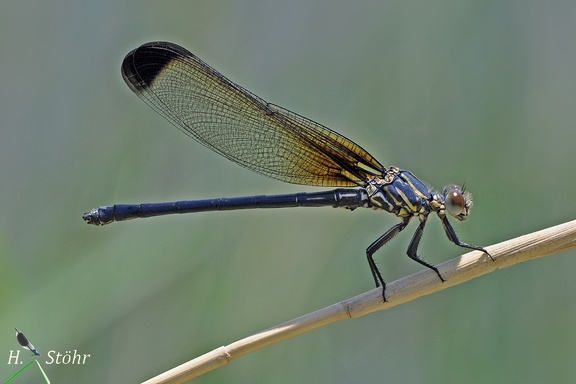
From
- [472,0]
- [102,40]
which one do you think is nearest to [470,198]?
[472,0]

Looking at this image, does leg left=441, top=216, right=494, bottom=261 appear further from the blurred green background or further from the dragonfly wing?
the dragonfly wing

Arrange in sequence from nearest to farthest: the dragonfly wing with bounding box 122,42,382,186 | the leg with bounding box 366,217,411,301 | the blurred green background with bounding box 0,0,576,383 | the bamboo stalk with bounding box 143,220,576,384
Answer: the bamboo stalk with bounding box 143,220,576,384 < the leg with bounding box 366,217,411,301 < the blurred green background with bounding box 0,0,576,383 < the dragonfly wing with bounding box 122,42,382,186

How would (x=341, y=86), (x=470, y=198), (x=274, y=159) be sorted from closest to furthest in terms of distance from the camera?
(x=470, y=198)
(x=274, y=159)
(x=341, y=86)

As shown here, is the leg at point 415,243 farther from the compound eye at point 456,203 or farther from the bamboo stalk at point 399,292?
the bamboo stalk at point 399,292

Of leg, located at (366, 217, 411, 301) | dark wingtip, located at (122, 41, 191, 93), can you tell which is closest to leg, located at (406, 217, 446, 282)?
leg, located at (366, 217, 411, 301)

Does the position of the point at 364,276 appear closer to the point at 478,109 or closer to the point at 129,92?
the point at 478,109

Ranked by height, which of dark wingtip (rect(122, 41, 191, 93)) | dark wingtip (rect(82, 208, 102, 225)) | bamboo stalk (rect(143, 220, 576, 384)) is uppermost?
dark wingtip (rect(122, 41, 191, 93))

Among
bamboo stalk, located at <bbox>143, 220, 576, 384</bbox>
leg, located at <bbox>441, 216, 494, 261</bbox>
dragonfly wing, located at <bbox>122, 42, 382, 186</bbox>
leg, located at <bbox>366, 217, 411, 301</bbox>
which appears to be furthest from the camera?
dragonfly wing, located at <bbox>122, 42, 382, 186</bbox>

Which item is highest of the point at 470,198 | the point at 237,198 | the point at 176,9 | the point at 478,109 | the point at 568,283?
the point at 176,9

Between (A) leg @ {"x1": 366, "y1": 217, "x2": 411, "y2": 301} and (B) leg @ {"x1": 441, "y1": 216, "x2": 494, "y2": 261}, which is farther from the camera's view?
(A) leg @ {"x1": 366, "y1": 217, "x2": 411, "y2": 301}
